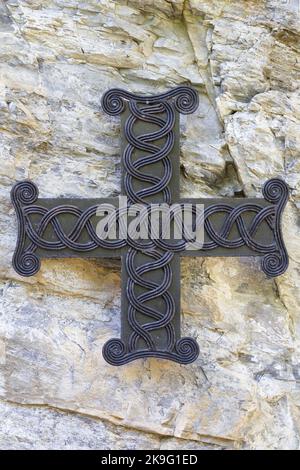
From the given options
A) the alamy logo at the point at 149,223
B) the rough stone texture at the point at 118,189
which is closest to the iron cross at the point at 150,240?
the alamy logo at the point at 149,223

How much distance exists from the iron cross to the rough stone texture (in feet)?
0.41

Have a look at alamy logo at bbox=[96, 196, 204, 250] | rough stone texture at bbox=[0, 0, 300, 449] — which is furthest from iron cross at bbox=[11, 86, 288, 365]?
rough stone texture at bbox=[0, 0, 300, 449]

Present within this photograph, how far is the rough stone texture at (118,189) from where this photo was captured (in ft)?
9.57

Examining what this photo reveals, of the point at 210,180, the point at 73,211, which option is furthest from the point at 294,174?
the point at 73,211

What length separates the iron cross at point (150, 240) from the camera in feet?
9.31

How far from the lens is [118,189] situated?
301cm

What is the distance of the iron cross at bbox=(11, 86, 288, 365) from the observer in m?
2.84

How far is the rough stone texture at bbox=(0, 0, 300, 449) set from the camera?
115 inches

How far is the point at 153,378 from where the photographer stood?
2945mm

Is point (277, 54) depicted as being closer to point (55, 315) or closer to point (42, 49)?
point (42, 49)

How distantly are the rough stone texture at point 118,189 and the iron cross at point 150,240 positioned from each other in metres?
0.13

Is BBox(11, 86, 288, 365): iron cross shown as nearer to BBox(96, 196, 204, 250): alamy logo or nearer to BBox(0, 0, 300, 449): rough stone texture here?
BBox(96, 196, 204, 250): alamy logo

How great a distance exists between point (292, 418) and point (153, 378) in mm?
582

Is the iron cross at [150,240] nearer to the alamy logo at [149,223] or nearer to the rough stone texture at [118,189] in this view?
the alamy logo at [149,223]
